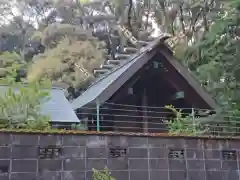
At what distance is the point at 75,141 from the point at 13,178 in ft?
4.03

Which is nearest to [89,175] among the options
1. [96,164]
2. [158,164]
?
[96,164]

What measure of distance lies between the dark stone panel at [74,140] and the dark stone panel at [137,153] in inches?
36.6

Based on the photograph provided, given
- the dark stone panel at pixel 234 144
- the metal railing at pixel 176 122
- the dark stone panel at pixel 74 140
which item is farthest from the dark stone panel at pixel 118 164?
the dark stone panel at pixel 234 144

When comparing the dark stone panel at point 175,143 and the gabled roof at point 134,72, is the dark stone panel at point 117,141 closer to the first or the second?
the dark stone panel at point 175,143

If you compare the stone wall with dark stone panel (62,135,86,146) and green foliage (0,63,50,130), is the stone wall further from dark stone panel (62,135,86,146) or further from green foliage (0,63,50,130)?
green foliage (0,63,50,130)

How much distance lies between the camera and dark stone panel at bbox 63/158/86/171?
6.32 meters

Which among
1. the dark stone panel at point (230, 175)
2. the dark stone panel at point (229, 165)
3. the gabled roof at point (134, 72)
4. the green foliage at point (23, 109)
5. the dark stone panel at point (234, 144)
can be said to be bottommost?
the dark stone panel at point (230, 175)

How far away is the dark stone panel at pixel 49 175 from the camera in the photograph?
6101 millimetres

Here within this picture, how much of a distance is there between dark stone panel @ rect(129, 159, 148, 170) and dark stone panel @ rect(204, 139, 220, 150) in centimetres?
146

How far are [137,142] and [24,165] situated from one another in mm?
2166

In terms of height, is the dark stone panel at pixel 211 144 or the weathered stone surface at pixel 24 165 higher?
the dark stone panel at pixel 211 144

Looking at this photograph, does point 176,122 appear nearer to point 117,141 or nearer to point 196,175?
point 196,175

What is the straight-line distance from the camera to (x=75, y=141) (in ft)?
21.3

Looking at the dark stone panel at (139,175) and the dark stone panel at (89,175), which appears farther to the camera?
the dark stone panel at (139,175)
